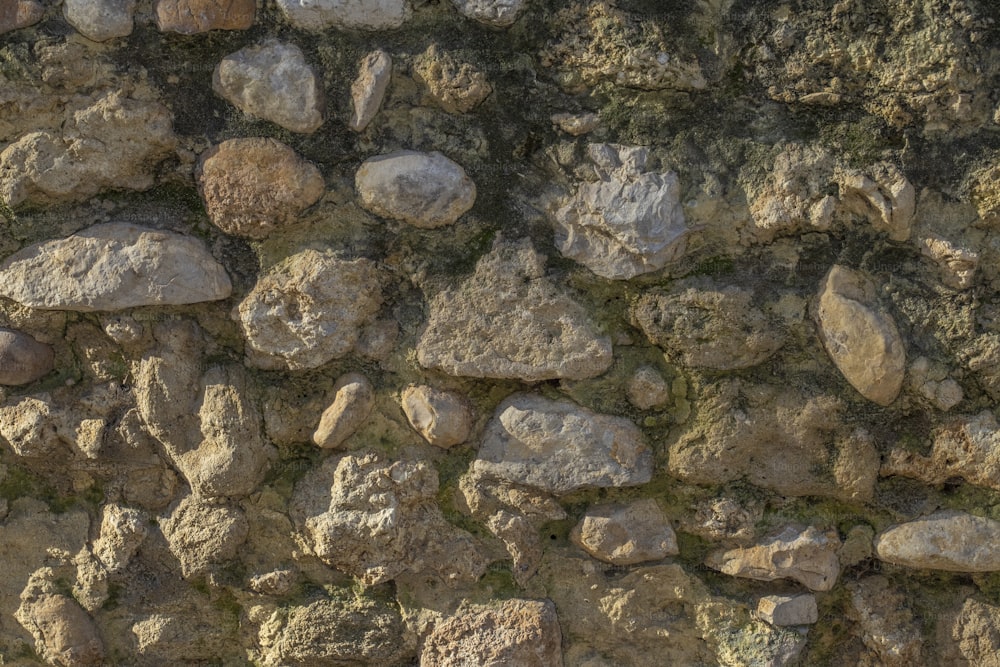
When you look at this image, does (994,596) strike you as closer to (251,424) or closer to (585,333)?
(585,333)

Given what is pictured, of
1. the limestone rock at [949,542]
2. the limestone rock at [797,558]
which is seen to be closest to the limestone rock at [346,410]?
the limestone rock at [797,558]

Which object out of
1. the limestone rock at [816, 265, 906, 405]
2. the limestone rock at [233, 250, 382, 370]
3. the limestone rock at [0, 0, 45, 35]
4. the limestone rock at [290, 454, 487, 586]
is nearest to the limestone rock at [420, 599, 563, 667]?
the limestone rock at [290, 454, 487, 586]

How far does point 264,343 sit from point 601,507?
0.62m

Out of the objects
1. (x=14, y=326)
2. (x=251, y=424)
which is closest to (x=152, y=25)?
(x=14, y=326)

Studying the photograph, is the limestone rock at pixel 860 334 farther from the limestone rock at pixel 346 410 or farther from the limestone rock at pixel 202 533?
the limestone rock at pixel 202 533

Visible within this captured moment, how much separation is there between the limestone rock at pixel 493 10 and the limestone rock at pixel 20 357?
35.3 inches

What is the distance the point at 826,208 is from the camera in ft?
5.06

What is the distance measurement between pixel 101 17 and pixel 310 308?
1.80ft

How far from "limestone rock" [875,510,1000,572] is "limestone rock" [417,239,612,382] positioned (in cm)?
55

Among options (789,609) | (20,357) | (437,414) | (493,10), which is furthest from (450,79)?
(789,609)

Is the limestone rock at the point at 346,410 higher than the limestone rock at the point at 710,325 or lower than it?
lower

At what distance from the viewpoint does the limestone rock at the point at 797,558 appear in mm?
1646

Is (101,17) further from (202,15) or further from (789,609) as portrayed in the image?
(789,609)

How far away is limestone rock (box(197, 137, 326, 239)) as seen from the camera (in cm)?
163
